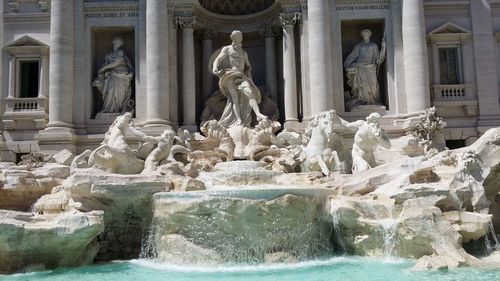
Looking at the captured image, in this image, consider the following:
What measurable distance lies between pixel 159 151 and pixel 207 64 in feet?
23.1

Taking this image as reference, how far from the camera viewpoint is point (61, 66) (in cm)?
2041

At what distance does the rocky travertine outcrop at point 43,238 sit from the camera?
11.4 meters

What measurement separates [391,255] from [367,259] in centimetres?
53

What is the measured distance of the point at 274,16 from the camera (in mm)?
22391

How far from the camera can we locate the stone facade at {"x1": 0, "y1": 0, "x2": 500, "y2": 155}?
66.4ft

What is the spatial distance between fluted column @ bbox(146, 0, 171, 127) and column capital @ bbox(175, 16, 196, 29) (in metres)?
0.53

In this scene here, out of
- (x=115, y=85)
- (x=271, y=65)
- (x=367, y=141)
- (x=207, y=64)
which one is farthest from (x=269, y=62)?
(x=367, y=141)

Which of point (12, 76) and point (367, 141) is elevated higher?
point (12, 76)

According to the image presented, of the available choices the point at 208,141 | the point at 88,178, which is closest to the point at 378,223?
the point at 88,178

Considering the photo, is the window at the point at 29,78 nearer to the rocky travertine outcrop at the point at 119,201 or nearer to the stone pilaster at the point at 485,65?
the rocky travertine outcrop at the point at 119,201

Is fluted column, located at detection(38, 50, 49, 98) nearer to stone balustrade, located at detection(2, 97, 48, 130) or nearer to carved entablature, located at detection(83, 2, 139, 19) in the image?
stone balustrade, located at detection(2, 97, 48, 130)

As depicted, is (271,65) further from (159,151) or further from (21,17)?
(21,17)

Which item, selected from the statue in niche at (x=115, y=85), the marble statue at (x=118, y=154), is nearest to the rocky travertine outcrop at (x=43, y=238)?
the marble statue at (x=118, y=154)

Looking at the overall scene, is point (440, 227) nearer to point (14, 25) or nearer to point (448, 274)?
point (448, 274)
